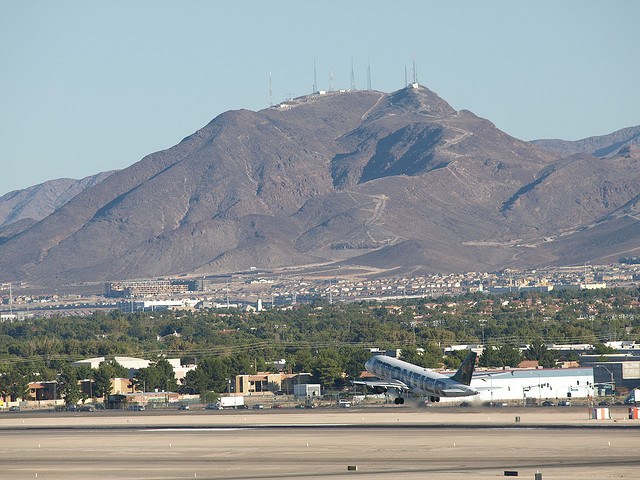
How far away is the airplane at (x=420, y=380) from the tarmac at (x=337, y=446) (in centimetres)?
215

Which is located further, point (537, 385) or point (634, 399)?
point (537, 385)

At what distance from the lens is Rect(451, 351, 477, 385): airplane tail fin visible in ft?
440

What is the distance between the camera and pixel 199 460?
97438 mm

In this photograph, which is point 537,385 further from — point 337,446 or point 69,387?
point 337,446

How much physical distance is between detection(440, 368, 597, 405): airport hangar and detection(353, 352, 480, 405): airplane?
18.4m

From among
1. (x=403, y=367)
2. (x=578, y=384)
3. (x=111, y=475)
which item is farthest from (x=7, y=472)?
(x=578, y=384)

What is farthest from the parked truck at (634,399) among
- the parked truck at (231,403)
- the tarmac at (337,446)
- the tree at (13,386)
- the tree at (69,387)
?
the tree at (13,386)

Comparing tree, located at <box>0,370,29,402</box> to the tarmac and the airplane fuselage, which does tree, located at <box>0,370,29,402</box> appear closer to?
the tarmac

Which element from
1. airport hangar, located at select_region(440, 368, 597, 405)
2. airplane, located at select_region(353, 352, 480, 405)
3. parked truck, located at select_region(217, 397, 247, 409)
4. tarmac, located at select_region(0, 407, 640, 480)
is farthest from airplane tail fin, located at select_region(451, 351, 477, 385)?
parked truck, located at select_region(217, 397, 247, 409)

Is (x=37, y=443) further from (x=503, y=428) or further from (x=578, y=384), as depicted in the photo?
(x=578, y=384)

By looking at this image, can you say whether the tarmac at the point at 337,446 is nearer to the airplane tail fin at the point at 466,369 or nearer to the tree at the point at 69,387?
the airplane tail fin at the point at 466,369

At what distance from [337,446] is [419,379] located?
131 feet

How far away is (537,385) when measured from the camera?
179375 millimetres

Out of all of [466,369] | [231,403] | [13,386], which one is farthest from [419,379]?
[13,386]
